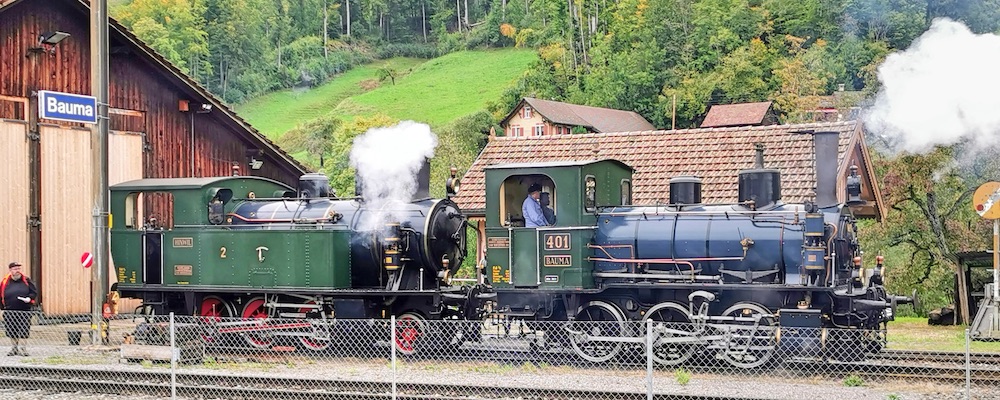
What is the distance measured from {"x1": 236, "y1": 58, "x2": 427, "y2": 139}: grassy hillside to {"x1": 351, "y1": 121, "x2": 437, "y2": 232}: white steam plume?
75.6 meters

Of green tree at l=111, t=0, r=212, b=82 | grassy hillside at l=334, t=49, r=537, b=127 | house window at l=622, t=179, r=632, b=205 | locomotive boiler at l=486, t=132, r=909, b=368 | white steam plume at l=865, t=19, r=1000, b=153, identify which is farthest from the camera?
green tree at l=111, t=0, r=212, b=82

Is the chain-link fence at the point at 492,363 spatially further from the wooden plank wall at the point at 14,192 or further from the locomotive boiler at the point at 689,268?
the wooden plank wall at the point at 14,192

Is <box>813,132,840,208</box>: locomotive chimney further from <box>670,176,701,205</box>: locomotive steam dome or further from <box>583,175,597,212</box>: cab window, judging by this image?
<box>583,175,597,212</box>: cab window

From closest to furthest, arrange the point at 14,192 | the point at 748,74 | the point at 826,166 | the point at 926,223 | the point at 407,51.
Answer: the point at 826,166
the point at 14,192
the point at 926,223
the point at 748,74
the point at 407,51

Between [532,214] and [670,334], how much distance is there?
104 inches

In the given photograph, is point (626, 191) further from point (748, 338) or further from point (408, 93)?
point (408, 93)

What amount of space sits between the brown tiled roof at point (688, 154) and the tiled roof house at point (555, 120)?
38770mm

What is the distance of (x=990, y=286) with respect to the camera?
18.4 meters

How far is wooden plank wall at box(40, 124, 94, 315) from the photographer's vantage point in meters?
21.0

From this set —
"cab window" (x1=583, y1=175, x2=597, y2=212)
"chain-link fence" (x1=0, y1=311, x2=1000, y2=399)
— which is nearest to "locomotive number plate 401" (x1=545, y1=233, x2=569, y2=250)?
"cab window" (x1=583, y1=175, x2=597, y2=212)

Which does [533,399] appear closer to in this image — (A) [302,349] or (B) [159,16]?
(A) [302,349]

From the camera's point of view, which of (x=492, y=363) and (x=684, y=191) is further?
(x=684, y=191)

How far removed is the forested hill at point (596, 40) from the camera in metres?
64.4

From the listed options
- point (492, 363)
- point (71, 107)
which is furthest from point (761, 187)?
point (71, 107)
